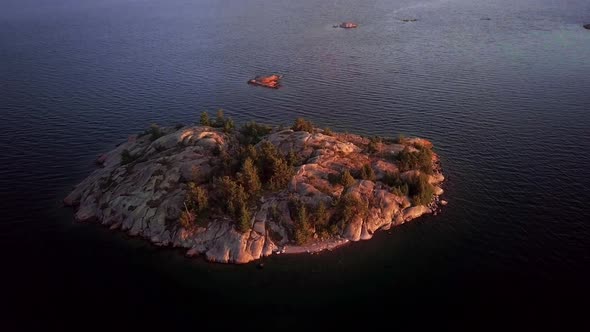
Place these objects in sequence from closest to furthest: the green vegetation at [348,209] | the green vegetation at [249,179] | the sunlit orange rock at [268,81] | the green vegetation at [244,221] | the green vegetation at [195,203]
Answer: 1. the green vegetation at [244,221]
2. the green vegetation at [348,209]
3. the green vegetation at [195,203]
4. the green vegetation at [249,179]
5. the sunlit orange rock at [268,81]

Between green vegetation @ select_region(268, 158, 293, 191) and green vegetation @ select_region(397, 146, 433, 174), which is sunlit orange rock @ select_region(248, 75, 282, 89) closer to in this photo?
green vegetation @ select_region(397, 146, 433, 174)

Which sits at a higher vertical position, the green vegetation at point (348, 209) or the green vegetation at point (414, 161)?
the green vegetation at point (414, 161)

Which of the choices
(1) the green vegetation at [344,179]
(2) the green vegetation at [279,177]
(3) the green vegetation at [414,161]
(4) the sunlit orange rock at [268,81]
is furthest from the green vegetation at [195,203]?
(4) the sunlit orange rock at [268,81]

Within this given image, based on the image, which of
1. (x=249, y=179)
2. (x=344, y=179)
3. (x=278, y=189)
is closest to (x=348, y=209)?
(x=344, y=179)

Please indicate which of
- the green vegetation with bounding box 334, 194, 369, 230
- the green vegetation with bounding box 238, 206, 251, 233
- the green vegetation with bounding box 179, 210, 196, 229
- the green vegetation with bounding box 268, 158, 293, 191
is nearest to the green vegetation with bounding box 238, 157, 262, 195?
the green vegetation with bounding box 268, 158, 293, 191

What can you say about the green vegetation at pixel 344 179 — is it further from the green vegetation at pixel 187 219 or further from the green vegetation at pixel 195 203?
the green vegetation at pixel 187 219

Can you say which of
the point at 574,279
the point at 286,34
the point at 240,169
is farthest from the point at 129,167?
the point at 286,34

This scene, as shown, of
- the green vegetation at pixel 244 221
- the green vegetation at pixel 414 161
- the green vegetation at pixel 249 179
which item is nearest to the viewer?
the green vegetation at pixel 244 221

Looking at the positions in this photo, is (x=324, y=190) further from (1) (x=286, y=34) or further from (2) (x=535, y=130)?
(1) (x=286, y=34)
